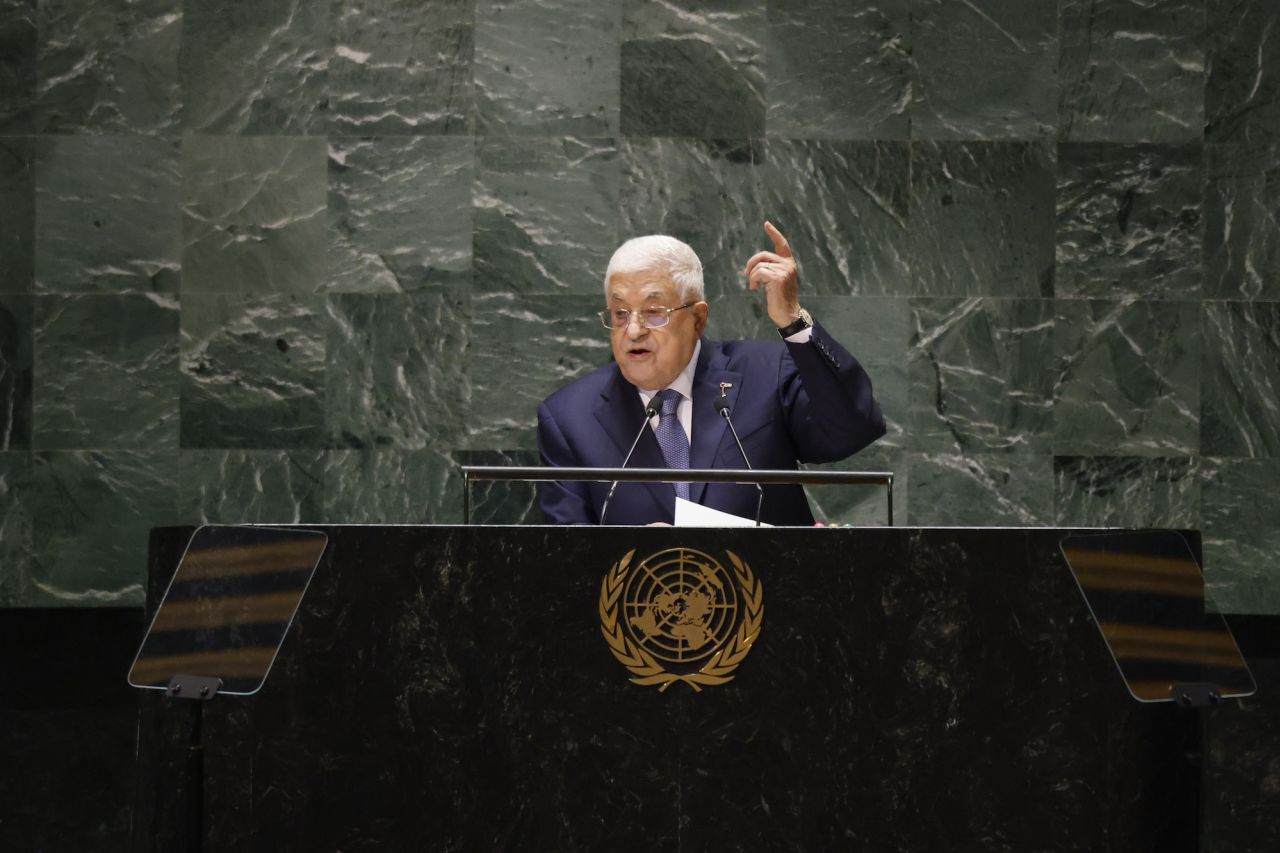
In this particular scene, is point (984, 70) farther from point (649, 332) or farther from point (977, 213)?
point (649, 332)

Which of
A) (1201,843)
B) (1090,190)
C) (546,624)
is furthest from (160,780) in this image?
(1090,190)

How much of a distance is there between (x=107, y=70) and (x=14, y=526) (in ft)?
5.50

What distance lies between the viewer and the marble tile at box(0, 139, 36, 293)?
5152mm

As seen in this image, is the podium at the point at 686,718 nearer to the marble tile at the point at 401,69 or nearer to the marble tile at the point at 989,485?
the marble tile at the point at 989,485

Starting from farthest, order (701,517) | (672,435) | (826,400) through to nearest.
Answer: (672,435), (826,400), (701,517)

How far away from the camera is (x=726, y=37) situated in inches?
205

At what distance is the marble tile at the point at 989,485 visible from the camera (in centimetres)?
516

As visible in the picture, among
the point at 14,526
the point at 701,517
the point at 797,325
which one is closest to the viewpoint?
the point at 701,517

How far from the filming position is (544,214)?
5176 mm

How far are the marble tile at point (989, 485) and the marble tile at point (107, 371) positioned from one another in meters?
2.71

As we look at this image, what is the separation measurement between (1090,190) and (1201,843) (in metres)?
3.16

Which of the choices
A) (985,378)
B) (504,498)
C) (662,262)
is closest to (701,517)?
(662,262)

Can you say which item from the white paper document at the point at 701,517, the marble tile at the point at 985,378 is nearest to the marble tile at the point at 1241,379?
the marble tile at the point at 985,378

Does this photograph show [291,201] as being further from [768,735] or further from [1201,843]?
[1201,843]
